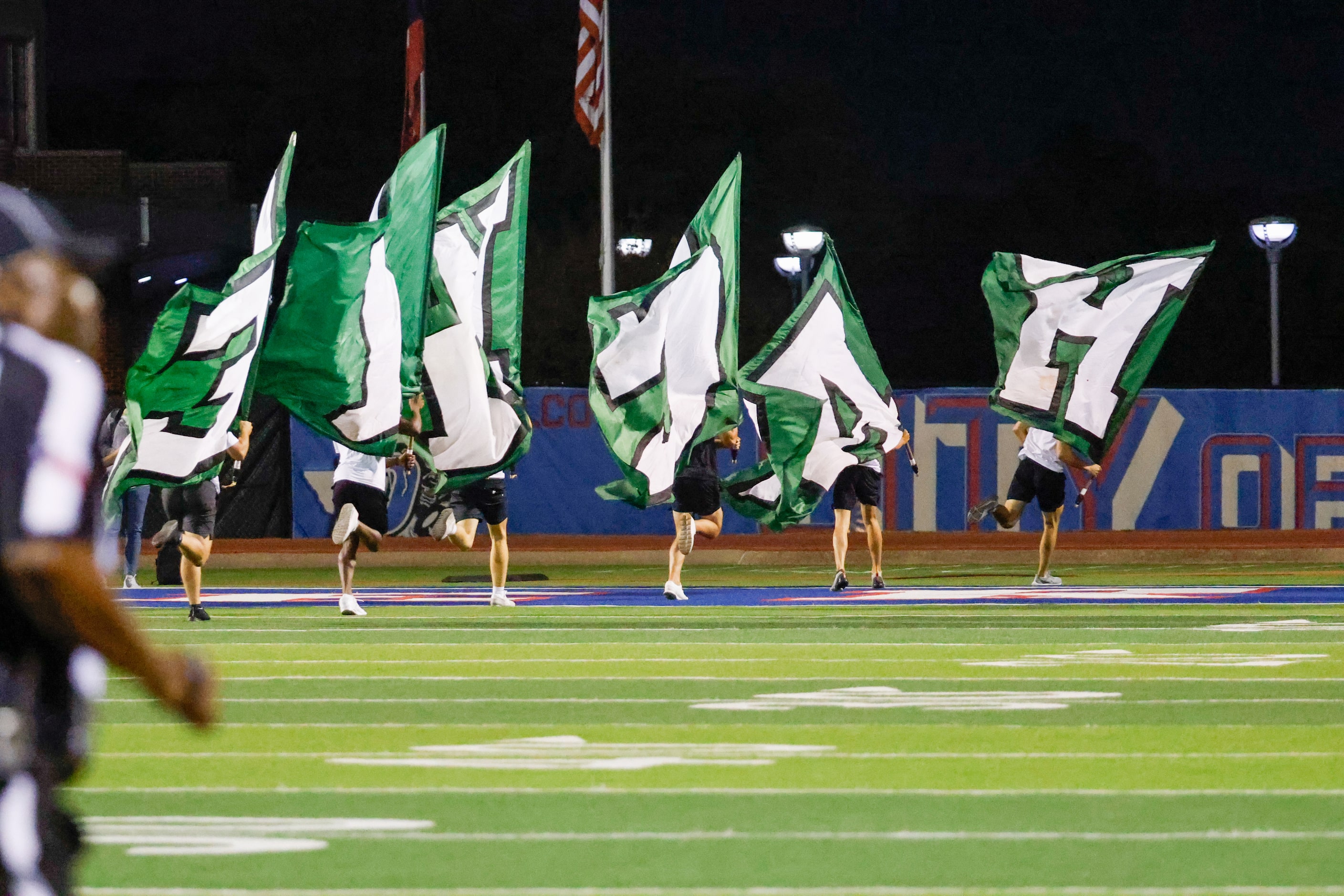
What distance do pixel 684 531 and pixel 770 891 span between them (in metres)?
13.2

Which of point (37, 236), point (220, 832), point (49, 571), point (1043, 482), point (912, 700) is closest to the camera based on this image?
point (49, 571)

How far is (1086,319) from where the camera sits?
22.4m

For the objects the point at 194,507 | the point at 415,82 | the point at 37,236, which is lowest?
the point at 194,507

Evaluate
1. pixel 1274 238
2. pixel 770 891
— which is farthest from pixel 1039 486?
pixel 770 891

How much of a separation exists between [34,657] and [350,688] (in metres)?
8.39

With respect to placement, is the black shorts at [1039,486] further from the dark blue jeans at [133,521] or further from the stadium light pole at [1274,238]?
the stadium light pole at [1274,238]

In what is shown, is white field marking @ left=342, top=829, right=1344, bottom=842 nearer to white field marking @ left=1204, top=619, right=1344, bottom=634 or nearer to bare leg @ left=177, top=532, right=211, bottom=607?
white field marking @ left=1204, top=619, right=1344, bottom=634

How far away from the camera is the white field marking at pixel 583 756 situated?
9.29 meters

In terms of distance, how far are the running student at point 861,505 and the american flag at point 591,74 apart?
10116 mm

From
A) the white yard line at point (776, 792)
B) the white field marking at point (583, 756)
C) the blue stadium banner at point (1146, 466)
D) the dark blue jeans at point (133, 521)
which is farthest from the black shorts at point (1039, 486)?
the white yard line at point (776, 792)

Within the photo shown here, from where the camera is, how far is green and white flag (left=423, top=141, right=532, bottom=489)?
19.6 meters

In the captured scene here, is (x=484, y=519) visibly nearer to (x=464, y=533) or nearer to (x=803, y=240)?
(x=464, y=533)

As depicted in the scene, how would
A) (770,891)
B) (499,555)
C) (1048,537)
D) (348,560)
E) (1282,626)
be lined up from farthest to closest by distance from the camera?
(1048,537) < (499,555) < (348,560) < (1282,626) < (770,891)

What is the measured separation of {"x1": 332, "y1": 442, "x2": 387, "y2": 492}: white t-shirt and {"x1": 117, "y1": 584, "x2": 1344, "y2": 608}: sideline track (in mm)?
1872
